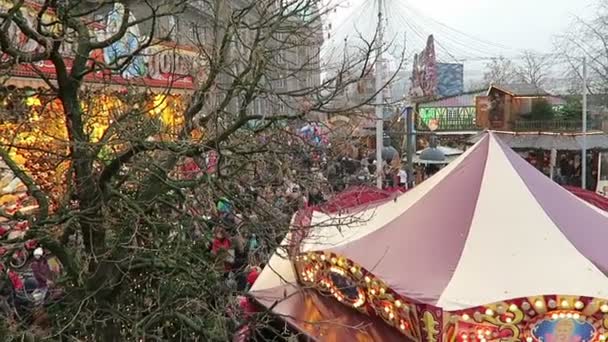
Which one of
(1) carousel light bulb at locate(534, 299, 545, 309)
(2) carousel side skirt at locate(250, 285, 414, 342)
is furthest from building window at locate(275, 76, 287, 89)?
(1) carousel light bulb at locate(534, 299, 545, 309)

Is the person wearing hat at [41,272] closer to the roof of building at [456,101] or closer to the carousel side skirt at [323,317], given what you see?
the carousel side skirt at [323,317]

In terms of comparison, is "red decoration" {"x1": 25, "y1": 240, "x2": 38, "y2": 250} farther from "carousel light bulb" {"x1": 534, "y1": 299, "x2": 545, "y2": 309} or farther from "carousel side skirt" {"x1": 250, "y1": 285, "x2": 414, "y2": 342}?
"carousel light bulb" {"x1": 534, "y1": 299, "x2": 545, "y2": 309}

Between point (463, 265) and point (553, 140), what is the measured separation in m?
19.5

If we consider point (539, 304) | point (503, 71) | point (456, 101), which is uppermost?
point (503, 71)

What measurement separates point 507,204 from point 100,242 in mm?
4301

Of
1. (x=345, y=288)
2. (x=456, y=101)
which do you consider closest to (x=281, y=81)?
(x=345, y=288)

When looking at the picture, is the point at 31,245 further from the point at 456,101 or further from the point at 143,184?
the point at 456,101

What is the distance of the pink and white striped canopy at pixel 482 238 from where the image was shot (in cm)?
603

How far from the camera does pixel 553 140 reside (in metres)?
24.3

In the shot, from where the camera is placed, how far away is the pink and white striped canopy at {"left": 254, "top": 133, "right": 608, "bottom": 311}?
603 centimetres

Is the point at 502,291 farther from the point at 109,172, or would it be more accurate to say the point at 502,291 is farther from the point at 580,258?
the point at 109,172

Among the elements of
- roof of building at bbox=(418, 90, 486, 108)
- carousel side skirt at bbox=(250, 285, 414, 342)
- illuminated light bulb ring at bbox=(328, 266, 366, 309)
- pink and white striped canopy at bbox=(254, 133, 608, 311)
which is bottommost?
carousel side skirt at bbox=(250, 285, 414, 342)

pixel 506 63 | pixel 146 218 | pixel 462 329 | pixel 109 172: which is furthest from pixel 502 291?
pixel 506 63

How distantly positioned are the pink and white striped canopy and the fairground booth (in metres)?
0.01
